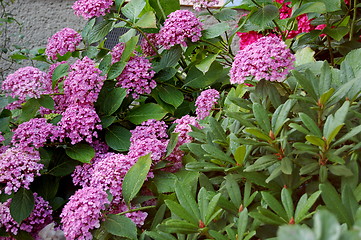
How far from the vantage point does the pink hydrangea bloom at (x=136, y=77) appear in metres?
1.26

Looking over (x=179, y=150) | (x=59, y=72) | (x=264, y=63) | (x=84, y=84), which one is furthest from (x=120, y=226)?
(x=59, y=72)

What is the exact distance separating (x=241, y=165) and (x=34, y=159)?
1.98 ft

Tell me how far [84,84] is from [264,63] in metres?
0.57

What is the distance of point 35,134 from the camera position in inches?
44.5

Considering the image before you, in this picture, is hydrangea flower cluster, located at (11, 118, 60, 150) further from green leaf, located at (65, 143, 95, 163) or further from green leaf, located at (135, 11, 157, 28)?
green leaf, located at (135, 11, 157, 28)

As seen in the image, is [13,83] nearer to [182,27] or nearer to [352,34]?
[182,27]

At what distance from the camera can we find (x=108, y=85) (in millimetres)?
1299

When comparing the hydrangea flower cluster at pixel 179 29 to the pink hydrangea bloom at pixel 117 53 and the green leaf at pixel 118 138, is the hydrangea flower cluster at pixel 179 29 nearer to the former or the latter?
the pink hydrangea bloom at pixel 117 53

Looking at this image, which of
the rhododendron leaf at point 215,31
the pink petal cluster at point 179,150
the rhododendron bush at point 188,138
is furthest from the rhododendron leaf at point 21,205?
the rhododendron leaf at point 215,31

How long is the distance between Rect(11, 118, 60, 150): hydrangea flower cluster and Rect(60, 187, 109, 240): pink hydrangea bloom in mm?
341

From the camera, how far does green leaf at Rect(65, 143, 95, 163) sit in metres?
1.12

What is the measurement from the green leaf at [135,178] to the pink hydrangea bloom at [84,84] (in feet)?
1.27

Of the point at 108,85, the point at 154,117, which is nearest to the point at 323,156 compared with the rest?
the point at 154,117

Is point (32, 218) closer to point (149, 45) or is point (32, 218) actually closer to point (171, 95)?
point (171, 95)
